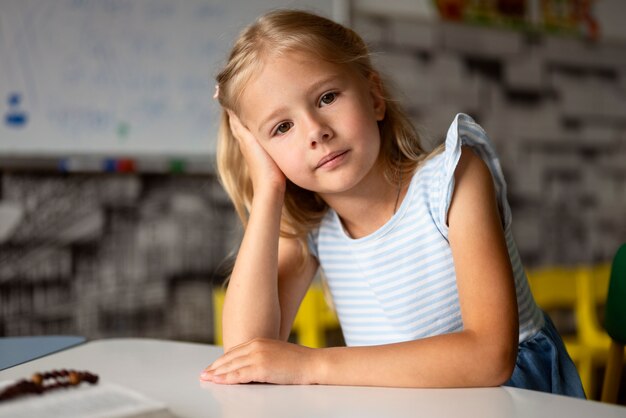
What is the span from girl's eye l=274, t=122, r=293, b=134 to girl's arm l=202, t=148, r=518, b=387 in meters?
0.31

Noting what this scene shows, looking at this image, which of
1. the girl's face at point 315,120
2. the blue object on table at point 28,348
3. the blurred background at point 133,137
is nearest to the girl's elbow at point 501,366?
the girl's face at point 315,120

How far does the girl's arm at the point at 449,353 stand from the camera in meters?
0.83

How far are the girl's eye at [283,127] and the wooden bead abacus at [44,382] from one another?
0.51m

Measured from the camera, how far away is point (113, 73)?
2.27 metres

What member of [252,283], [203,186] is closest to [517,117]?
[203,186]

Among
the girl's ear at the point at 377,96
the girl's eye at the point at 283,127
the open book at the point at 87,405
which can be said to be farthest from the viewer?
the girl's ear at the point at 377,96

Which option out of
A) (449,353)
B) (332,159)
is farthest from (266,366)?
(332,159)

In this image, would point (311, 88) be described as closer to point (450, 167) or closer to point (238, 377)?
point (450, 167)

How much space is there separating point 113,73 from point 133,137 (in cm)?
19

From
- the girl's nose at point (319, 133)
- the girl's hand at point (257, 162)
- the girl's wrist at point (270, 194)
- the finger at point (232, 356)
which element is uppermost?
the girl's nose at point (319, 133)

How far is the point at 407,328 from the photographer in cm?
118

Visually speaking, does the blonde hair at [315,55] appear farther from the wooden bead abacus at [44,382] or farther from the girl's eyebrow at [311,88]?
the wooden bead abacus at [44,382]

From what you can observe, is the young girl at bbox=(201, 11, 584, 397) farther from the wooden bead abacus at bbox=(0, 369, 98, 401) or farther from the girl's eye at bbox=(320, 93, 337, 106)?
the wooden bead abacus at bbox=(0, 369, 98, 401)

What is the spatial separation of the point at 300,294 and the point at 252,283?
0.52 ft
